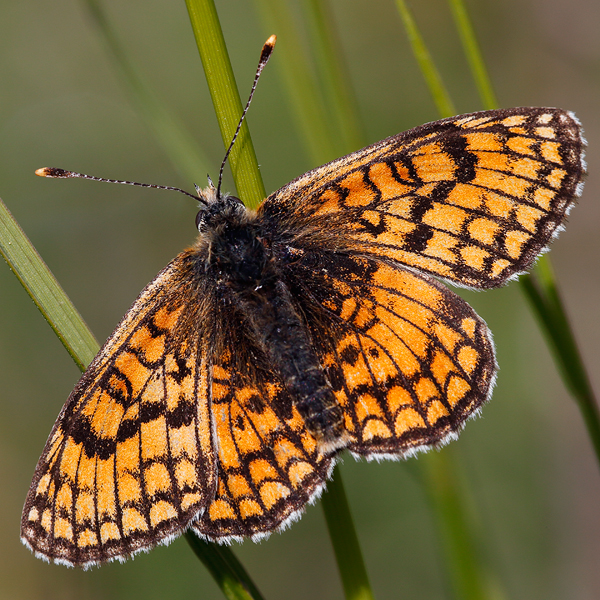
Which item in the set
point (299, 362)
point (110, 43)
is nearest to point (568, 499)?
point (299, 362)

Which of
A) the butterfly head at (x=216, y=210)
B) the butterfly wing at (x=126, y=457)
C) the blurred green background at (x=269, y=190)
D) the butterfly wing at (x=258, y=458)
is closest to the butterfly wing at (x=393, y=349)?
the butterfly wing at (x=258, y=458)

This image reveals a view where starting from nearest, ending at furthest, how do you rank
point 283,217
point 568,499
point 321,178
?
point 321,178 → point 283,217 → point 568,499

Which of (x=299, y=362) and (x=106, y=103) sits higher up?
(x=106, y=103)

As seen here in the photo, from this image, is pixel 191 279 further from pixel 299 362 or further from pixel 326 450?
pixel 326 450

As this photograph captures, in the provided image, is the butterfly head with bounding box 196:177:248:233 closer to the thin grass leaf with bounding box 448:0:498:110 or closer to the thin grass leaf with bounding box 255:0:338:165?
the thin grass leaf with bounding box 255:0:338:165

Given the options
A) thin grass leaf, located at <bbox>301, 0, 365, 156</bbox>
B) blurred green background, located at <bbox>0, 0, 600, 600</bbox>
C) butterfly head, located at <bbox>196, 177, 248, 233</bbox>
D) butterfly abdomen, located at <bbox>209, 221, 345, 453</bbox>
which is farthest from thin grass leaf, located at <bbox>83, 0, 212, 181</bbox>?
blurred green background, located at <bbox>0, 0, 600, 600</bbox>

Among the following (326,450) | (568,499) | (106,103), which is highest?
(106,103)
